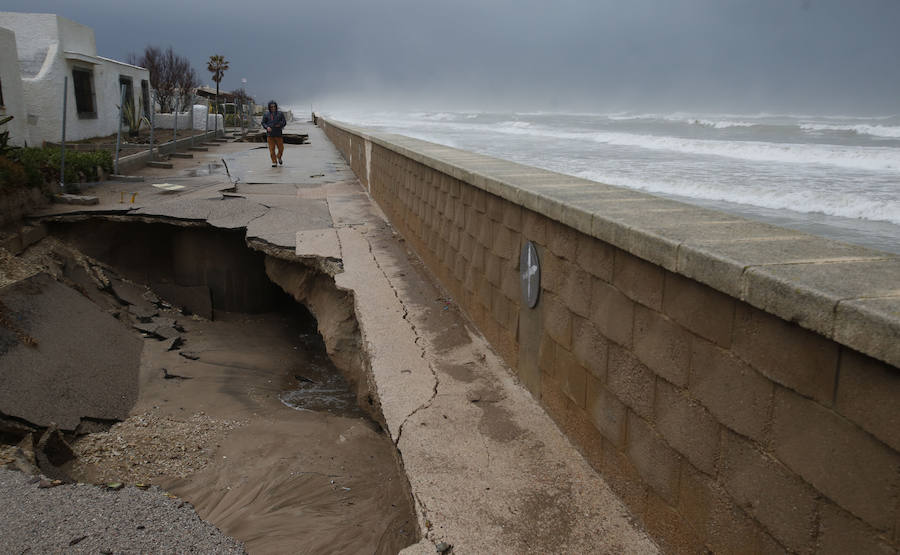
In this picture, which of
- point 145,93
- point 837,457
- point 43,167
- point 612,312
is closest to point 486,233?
point 612,312

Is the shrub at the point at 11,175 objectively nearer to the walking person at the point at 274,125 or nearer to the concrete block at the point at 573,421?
the walking person at the point at 274,125

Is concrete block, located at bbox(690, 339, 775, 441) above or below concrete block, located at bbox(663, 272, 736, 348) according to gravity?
below

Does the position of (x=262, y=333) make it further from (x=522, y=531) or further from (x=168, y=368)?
(x=522, y=531)

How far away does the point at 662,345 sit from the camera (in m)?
2.51

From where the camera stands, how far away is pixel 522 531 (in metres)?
2.73

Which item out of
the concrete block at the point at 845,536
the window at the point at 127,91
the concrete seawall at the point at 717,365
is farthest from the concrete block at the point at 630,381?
the window at the point at 127,91

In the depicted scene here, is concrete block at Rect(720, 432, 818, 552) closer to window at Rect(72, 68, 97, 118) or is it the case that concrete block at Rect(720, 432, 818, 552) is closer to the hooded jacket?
the hooded jacket

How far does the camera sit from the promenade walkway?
9.00 feet

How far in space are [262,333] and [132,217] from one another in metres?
2.50

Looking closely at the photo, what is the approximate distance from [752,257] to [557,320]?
152 cm

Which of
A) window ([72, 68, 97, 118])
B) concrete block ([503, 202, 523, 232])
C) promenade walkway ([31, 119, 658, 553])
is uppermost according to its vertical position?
window ([72, 68, 97, 118])

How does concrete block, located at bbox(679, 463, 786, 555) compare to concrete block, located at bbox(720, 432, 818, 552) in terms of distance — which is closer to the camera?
concrete block, located at bbox(720, 432, 818, 552)

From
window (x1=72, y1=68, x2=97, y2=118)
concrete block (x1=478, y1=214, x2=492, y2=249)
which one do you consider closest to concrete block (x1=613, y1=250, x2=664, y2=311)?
concrete block (x1=478, y1=214, x2=492, y2=249)

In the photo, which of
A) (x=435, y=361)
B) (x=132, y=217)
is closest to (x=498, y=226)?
(x=435, y=361)
